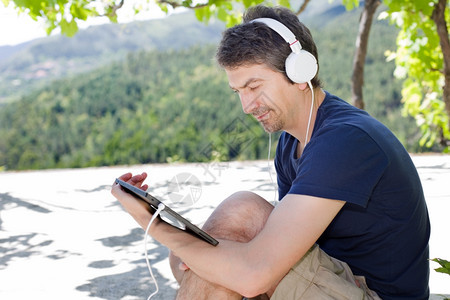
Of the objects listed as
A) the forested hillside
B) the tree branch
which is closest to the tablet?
the tree branch

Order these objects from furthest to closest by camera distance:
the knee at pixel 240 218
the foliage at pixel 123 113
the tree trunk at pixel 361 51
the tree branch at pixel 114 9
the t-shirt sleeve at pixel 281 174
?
the foliage at pixel 123 113 → the tree trunk at pixel 361 51 → the tree branch at pixel 114 9 → the t-shirt sleeve at pixel 281 174 → the knee at pixel 240 218

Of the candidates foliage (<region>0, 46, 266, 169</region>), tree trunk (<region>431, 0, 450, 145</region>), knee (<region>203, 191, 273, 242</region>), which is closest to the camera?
knee (<region>203, 191, 273, 242</region>)

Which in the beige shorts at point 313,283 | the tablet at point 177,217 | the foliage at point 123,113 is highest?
the tablet at point 177,217

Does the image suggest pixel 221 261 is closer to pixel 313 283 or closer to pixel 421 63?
pixel 313 283

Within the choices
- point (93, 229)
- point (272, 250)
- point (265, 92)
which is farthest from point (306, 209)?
point (93, 229)

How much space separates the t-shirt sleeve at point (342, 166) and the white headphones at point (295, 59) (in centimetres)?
30

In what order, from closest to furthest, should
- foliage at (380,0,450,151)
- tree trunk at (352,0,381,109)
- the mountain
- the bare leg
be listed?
the bare leg < foliage at (380,0,450,151) < tree trunk at (352,0,381,109) < the mountain

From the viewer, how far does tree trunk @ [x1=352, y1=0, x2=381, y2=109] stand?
5.71 meters

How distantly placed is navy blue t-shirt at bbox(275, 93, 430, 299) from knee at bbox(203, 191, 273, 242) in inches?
8.8

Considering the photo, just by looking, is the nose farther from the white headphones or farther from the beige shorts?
the beige shorts

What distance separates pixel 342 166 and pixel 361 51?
481 cm

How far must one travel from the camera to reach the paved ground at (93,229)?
107 inches

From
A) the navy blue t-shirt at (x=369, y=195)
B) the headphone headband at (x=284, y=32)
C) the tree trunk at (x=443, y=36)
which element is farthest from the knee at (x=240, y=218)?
the tree trunk at (x=443, y=36)

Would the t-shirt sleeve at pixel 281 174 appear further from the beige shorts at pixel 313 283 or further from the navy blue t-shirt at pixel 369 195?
the beige shorts at pixel 313 283
